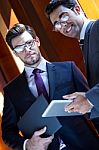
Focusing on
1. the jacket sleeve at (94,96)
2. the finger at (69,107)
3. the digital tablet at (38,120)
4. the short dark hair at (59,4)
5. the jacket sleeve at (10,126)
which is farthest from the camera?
the jacket sleeve at (10,126)

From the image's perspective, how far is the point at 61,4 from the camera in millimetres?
2314

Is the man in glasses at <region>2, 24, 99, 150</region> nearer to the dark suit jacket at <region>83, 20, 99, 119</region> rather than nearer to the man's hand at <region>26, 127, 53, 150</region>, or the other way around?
the man's hand at <region>26, 127, 53, 150</region>

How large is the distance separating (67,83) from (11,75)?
2.06 metres

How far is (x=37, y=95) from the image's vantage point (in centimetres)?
239

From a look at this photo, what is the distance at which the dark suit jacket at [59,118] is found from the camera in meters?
2.36

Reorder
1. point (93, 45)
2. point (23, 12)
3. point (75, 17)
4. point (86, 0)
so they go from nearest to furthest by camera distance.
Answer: point (93, 45) < point (75, 17) < point (86, 0) < point (23, 12)

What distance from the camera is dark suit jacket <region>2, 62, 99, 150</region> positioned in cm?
236

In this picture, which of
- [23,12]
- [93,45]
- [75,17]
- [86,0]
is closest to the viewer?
[93,45]

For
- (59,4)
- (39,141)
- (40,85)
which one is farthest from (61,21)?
(39,141)

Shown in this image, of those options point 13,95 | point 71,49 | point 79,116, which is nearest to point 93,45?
point 79,116

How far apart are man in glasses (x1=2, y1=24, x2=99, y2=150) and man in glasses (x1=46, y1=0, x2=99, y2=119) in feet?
0.68

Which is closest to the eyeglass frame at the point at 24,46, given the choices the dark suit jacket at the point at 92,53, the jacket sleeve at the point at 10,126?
the jacket sleeve at the point at 10,126

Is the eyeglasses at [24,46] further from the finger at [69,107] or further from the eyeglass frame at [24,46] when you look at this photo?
the finger at [69,107]

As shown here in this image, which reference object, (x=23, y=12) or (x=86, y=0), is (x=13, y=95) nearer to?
(x=86, y=0)
